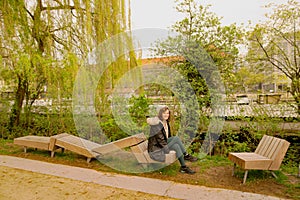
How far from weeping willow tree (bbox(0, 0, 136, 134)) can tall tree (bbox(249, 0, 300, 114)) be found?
339 centimetres

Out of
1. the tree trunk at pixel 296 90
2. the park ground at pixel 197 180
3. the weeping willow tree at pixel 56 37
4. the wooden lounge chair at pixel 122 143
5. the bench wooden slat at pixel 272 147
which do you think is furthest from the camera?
the weeping willow tree at pixel 56 37

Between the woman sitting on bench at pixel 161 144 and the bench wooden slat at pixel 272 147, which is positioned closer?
the bench wooden slat at pixel 272 147

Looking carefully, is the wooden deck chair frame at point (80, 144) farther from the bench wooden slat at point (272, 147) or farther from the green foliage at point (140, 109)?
the bench wooden slat at point (272, 147)

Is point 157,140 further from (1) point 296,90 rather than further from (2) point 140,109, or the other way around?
(1) point 296,90

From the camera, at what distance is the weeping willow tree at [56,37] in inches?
241

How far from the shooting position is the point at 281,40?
621 cm

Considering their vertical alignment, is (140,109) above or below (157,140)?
above

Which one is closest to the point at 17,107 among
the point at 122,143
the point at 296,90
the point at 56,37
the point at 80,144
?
the point at 56,37

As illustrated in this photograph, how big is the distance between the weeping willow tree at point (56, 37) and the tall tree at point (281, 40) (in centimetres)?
339

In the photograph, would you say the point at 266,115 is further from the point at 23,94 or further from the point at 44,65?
the point at 23,94

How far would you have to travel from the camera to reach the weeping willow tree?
613 centimetres

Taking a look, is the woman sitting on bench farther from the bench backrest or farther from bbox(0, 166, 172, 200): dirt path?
the bench backrest

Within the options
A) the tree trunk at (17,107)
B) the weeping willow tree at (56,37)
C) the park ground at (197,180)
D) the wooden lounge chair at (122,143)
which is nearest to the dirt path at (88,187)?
the park ground at (197,180)

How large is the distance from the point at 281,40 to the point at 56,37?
6.01m
